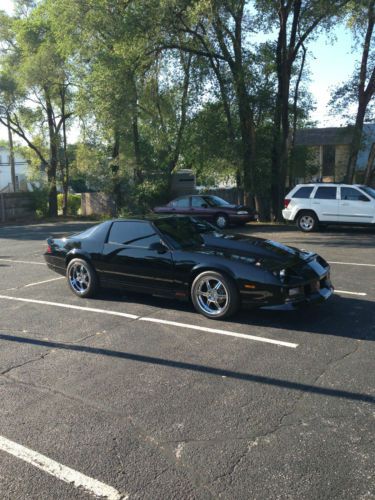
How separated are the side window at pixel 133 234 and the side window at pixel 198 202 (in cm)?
1227

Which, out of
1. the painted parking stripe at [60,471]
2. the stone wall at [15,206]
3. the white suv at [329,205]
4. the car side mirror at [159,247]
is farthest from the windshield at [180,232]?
the stone wall at [15,206]

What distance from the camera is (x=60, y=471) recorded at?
116 inches

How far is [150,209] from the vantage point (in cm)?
2438

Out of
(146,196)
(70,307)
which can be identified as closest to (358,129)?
(146,196)

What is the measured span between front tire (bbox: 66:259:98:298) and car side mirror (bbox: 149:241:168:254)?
1223mm

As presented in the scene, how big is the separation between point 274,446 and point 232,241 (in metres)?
3.72

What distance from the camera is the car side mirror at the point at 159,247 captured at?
6.48 metres

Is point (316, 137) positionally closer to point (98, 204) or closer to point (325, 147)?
point (325, 147)

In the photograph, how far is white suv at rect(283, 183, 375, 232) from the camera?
15.3m

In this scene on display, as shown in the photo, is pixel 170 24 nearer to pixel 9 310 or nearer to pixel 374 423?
pixel 9 310

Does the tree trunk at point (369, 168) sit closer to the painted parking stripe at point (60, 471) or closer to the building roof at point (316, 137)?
the building roof at point (316, 137)

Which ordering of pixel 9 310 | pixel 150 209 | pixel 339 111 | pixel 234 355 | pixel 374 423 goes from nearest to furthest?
pixel 374 423 < pixel 234 355 < pixel 9 310 < pixel 339 111 < pixel 150 209

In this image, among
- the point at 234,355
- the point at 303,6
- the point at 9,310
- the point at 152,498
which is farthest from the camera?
the point at 303,6

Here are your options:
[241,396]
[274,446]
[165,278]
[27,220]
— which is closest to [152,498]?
[274,446]
